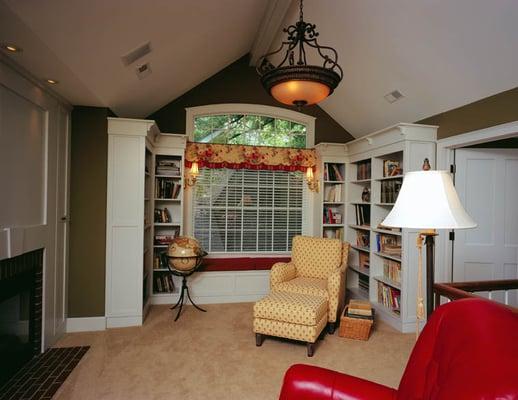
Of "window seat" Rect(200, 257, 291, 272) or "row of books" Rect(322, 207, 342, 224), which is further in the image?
"row of books" Rect(322, 207, 342, 224)

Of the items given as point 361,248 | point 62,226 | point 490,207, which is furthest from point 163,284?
point 490,207

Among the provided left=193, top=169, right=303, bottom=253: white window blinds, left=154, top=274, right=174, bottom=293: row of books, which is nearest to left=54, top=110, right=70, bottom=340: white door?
left=154, top=274, right=174, bottom=293: row of books

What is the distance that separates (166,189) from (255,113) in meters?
1.76

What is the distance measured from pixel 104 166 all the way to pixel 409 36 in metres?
3.25

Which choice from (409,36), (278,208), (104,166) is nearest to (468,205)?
(409,36)

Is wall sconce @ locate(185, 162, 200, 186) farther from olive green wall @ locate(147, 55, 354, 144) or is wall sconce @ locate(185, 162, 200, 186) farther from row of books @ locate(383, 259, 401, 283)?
row of books @ locate(383, 259, 401, 283)

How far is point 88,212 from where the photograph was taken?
10.8 ft

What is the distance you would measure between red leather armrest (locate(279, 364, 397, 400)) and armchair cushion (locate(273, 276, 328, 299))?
1.89 m

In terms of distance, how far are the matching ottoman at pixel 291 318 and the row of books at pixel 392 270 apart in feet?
3.65

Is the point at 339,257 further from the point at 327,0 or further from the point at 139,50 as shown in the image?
the point at 139,50

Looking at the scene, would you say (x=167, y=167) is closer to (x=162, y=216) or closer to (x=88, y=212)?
(x=162, y=216)

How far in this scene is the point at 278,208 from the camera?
4.77 metres

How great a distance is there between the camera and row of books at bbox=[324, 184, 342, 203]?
4.72 m

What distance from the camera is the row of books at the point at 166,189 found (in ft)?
13.6
